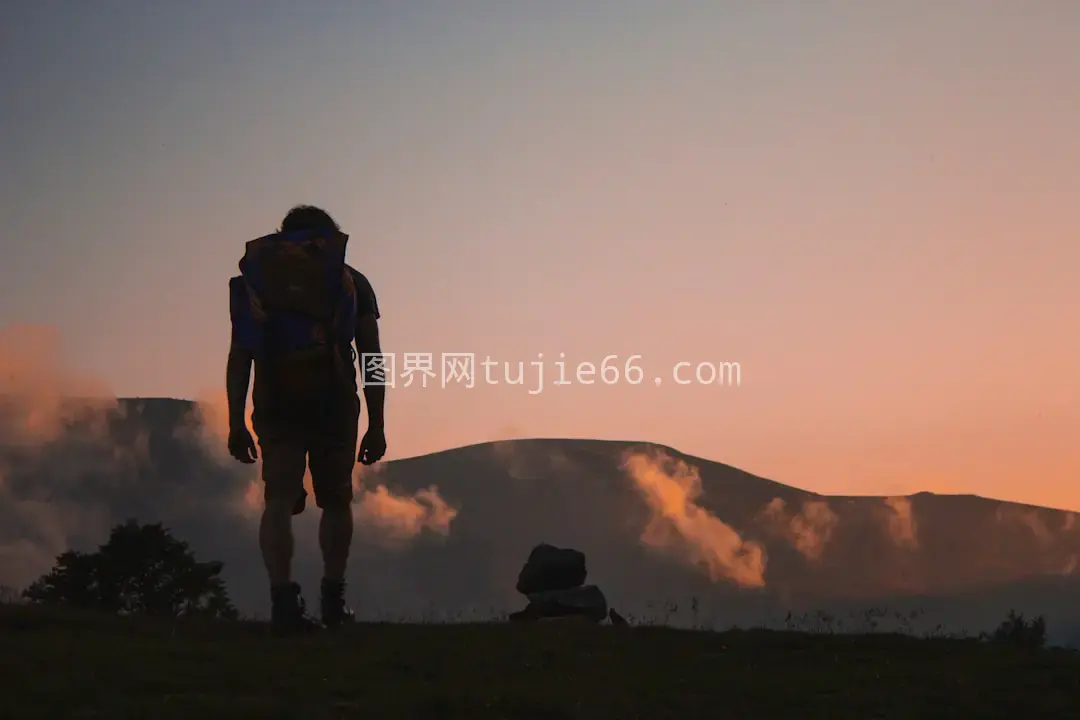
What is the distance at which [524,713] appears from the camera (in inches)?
228

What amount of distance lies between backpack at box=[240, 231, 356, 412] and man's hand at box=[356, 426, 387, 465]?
51 centimetres

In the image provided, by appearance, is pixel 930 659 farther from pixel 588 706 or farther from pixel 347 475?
pixel 347 475

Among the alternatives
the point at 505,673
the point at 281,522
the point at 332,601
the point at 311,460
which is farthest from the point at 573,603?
the point at 505,673

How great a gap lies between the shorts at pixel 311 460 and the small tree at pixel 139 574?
3054 centimetres

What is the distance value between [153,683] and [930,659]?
5.05m

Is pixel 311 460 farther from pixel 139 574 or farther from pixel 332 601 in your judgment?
pixel 139 574

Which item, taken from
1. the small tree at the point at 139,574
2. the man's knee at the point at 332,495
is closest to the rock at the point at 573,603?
the man's knee at the point at 332,495

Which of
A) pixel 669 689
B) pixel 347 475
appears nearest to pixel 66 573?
pixel 347 475

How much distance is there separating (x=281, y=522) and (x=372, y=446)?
901mm

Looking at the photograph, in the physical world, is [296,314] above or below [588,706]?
above

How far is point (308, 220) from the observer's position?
8828 millimetres

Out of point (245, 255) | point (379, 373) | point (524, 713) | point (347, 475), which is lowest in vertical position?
point (524, 713)

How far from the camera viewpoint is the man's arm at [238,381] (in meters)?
8.49

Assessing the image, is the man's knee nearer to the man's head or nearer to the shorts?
the shorts
